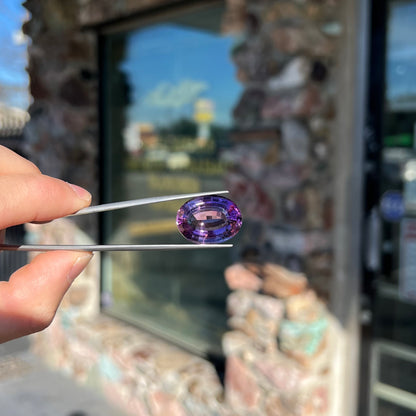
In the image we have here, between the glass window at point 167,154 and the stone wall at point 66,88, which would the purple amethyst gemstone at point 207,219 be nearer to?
the glass window at point 167,154

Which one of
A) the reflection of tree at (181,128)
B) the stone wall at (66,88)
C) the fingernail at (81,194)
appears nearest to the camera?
the fingernail at (81,194)

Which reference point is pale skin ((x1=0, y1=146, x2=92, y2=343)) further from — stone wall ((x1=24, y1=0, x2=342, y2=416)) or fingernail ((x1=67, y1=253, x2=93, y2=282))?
stone wall ((x1=24, y1=0, x2=342, y2=416))

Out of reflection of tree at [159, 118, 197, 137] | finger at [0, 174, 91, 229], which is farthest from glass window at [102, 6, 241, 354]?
finger at [0, 174, 91, 229]

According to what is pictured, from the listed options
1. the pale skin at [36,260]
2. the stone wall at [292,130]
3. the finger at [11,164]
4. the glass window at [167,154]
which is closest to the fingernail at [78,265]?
the pale skin at [36,260]

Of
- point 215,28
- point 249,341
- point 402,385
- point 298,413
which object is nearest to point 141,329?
point 249,341

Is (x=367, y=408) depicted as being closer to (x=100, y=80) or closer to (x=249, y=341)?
(x=249, y=341)
